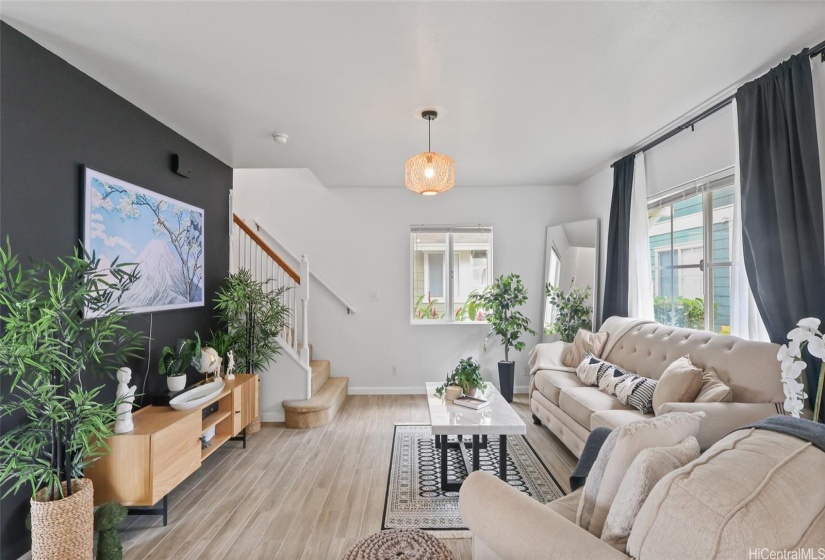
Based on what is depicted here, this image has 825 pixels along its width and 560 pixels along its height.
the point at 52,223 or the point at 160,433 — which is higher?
the point at 52,223

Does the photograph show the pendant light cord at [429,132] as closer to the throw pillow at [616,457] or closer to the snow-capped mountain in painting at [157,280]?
the snow-capped mountain in painting at [157,280]

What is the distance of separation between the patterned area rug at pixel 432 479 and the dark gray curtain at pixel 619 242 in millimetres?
1718

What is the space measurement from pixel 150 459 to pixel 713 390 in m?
3.26

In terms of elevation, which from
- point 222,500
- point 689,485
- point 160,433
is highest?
point 689,485

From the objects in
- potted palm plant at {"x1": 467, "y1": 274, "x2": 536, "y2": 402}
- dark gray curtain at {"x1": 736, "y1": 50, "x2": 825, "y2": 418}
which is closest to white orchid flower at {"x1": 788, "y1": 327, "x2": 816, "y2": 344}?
dark gray curtain at {"x1": 736, "y1": 50, "x2": 825, "y2": 418}

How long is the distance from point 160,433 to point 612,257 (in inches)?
164

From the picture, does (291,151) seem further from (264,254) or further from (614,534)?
(614,534)

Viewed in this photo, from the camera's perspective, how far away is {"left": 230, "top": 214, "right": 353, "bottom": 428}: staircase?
159 inches

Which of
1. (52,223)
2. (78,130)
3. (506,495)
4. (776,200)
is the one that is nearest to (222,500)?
(52,223)

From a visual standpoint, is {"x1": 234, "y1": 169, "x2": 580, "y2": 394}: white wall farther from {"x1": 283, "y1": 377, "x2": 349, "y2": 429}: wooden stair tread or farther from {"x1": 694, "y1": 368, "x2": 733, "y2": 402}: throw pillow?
{"x1": 694, "y1": 368, "x2": 733, "y2": 402}: throw pillow

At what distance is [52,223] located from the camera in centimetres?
211

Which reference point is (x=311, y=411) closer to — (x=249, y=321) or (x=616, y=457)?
(x=249, y=321)

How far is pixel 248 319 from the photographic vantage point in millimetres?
3883

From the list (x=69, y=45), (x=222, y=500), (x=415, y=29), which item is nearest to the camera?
(x=415, y=29)
